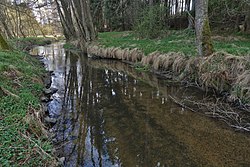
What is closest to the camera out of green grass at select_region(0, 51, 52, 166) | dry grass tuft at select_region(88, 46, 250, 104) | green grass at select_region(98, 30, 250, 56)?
green grass at select_region(0, 51, 52, 166)

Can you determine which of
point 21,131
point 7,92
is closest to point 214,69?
point 21,131

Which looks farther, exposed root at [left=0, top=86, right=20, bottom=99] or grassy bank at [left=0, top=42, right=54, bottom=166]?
exposed root at [left=0, top=86, right=20, bottom=99]

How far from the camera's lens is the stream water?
3.55 m

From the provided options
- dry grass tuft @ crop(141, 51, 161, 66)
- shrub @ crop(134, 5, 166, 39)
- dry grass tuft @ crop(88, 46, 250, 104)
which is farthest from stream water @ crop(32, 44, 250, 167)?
shrub @ crop(134, 5, 166, 39)

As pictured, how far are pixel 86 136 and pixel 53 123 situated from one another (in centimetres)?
92

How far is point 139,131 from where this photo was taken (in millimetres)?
4457

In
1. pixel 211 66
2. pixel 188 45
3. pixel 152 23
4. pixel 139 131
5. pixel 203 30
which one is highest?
pixel 152 23

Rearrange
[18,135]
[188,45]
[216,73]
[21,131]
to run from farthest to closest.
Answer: [188,45], [216,73], [21,131], [18,135]

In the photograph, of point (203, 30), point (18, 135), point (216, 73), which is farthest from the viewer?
point (203, 30)

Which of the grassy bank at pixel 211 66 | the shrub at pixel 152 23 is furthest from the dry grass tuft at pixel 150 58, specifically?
the shrub at pixel 152 23

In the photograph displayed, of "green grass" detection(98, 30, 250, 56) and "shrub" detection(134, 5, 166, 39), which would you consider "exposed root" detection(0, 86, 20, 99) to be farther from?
"shrub" detection(134, 5, 166, 39)

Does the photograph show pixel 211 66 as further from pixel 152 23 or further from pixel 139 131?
pixel 152 23

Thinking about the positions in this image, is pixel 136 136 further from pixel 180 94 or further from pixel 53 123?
pixel 180 94

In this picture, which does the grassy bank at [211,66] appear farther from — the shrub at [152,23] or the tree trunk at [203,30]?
the shrub at [152,23]
